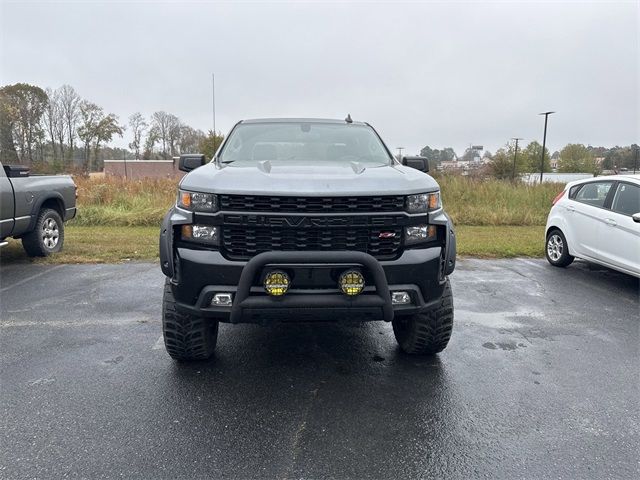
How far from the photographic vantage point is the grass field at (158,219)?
8.02m

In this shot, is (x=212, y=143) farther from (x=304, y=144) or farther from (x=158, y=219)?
(x=304, y=144)

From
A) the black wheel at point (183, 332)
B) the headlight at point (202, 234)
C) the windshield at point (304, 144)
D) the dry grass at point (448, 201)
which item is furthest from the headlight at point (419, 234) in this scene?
the dry grass at point (448, 201)

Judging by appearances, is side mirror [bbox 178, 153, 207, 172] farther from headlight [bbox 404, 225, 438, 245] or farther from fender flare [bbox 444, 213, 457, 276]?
fender flare [bbox 444, 213, 457, 276]

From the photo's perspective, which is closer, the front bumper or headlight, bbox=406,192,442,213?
the front bumper

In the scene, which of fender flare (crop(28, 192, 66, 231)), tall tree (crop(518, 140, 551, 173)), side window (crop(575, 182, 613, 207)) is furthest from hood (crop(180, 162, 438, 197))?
tall tree (crop(518, 140, 551, 173))

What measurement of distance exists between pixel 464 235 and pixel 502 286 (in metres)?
4.43

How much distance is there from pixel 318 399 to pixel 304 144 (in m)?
A: 2.33

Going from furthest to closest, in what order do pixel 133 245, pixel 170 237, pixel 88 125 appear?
pixel 88 125 < pixel 133 245 < pixel 170 237

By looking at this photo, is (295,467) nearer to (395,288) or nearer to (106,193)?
(395,288)

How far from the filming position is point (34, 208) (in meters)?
6.82

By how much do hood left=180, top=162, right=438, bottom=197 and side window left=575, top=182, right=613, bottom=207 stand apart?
473cm

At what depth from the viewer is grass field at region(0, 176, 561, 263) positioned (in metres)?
8.02

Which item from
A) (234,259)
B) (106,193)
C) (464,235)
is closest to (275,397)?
(234,259)

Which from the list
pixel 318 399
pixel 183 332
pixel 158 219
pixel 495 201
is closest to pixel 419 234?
pixel 318 399
